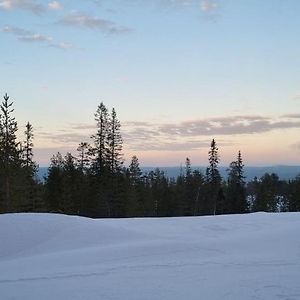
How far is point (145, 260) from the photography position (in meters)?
7.38

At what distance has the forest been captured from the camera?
2903 centimetres

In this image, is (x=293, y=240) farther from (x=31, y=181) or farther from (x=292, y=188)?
(x=292, y=188)

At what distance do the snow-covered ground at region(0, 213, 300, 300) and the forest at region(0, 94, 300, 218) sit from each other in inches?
744

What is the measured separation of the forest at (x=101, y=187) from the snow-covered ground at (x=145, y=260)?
18.9 m

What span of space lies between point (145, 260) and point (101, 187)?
27.7 metres

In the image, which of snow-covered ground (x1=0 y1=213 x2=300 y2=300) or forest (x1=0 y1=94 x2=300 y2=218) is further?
forest (x1=0 y1=94 x2=300 y2=218)

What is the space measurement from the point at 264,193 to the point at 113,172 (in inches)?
1181

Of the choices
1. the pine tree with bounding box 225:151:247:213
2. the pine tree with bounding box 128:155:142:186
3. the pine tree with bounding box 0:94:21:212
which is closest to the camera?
the pine tree with bounding box 0:94:21:212

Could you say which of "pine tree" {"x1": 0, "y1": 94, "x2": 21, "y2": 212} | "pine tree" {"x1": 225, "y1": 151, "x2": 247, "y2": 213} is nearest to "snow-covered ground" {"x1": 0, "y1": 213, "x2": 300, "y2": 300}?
"pine tree" {"x1": 0, "y1": 94, "x2": 21, "y2": 212}

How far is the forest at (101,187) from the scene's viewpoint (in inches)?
1143

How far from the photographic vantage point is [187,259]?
24.3 feet

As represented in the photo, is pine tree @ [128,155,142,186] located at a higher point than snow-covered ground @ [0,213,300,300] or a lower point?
higher

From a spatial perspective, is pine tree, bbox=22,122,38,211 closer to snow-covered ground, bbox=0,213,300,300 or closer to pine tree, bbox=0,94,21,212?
pine tree, bbox=0,94,21,212

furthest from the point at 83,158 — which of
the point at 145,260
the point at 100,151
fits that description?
the point at 145,260
